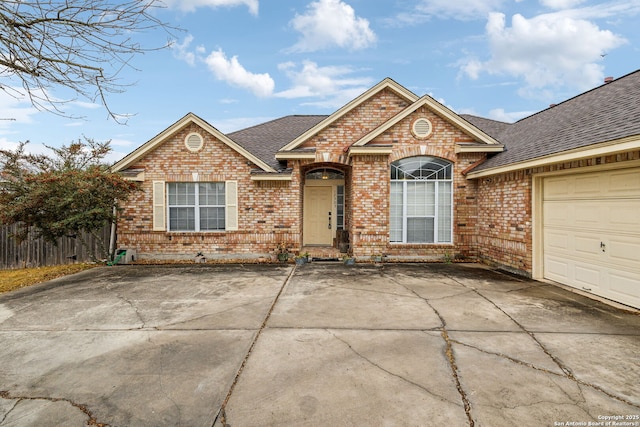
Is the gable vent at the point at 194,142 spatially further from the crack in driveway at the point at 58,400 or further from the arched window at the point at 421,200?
the crack in driveway at the point at 58,400

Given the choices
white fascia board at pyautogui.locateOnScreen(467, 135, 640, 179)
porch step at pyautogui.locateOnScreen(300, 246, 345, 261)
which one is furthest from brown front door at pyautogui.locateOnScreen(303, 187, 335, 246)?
white fascia board at pyautogui.locateOnScreen(467, 135, 640, 179)

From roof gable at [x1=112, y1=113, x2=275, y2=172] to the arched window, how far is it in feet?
13.9

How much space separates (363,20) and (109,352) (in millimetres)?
14212

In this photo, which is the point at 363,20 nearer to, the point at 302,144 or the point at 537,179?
the point at 302,144

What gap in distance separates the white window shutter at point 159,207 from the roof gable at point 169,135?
103 centimetres

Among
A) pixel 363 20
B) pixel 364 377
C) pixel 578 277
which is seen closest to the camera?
pixel 364 377

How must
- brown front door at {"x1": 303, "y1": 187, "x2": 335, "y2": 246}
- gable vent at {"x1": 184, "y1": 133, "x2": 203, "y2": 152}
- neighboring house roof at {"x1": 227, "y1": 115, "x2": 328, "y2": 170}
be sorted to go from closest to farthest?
gable vent at {"x1": 184, "y1": 133, "x2": 203, "y2": 152} < neighboring house roof at {"x1": 227, "y1": 115, "x2": 328, "y2": 170} < brown front door at {"x1": 303, "y1": 187, "x2": 335, "y2": 246}

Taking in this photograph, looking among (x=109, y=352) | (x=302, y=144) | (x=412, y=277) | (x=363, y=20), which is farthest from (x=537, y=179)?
(x=363, y=20)

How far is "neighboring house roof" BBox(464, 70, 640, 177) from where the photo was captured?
5.52 meters

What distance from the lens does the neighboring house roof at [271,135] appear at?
37.0 feet

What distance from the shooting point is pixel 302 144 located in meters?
9.94

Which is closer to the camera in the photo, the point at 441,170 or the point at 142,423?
the point at 142,423

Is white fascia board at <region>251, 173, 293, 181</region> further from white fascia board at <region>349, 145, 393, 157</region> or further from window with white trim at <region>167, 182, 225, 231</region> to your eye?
white fascia board at <region>349, 145, 393, 157</region>

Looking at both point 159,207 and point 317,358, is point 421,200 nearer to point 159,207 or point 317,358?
point 317,358
